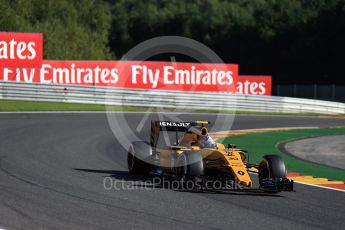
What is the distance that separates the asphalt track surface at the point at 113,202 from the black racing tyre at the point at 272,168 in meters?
0.34

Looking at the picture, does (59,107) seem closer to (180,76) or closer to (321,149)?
(180,76)

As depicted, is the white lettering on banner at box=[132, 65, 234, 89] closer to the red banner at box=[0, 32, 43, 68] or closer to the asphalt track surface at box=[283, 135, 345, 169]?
the red banner at box=[0, 32, 43, 68]

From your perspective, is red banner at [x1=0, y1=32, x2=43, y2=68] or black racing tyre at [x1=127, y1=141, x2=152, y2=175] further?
red banner at [x1=0, y1=32, x2=43, y2=68]

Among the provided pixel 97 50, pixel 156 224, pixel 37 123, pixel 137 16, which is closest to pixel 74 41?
pixel 97 50

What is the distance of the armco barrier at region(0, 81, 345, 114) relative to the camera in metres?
33.5

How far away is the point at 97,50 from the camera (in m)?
68.2

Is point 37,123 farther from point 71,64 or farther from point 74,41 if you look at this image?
point 74,41

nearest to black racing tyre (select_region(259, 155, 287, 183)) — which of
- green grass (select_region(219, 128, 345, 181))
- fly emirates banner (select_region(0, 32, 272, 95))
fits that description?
green grass (select_region(219, 128, 345, 181))

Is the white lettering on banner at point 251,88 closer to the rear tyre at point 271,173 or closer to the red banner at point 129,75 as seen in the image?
the red banner at point 129,75

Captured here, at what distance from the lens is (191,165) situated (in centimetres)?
1293

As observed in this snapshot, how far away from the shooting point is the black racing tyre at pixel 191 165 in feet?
42.4

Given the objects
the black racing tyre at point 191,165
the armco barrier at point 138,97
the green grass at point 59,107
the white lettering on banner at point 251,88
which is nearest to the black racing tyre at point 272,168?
the black racing tyre at point 191,165

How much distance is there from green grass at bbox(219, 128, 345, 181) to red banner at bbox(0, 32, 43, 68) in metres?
13.2

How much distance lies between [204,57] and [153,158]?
2729 inches
